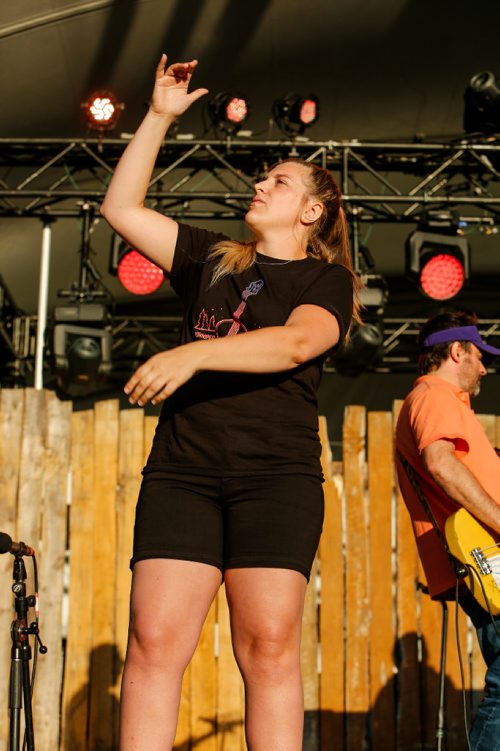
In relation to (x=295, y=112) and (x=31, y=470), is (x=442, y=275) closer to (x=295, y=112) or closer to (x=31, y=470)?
(x=295, y=112)

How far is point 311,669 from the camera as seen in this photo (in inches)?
214

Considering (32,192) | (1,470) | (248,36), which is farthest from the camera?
(248,36)

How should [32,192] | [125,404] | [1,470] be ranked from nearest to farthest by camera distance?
[1,470]
[32,192]
[125,404]

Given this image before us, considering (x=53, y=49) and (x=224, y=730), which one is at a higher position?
(x=53, y=49)

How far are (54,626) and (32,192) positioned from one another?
3.15 metres

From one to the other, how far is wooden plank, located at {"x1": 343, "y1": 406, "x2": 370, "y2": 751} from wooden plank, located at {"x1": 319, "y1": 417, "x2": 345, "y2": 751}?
0.14ft

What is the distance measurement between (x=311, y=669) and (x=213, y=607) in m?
0.65

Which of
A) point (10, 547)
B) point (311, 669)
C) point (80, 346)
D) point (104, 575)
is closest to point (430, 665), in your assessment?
point (311, 669)

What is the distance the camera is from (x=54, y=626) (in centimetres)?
551

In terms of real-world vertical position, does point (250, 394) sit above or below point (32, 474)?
below

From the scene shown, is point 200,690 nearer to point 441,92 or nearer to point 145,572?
point 145,572

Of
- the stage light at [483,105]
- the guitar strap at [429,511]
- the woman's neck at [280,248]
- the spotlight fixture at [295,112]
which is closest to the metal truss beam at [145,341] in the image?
the stage light at [483,105]

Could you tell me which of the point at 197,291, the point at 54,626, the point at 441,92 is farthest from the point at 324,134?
the point at 197,291

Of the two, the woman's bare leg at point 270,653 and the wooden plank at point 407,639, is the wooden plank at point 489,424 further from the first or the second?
the woman's bare leg at point 270,653
